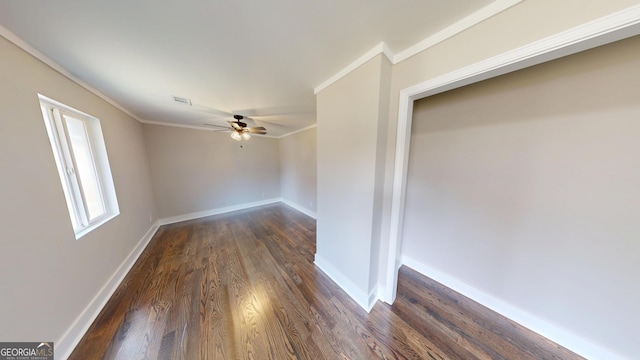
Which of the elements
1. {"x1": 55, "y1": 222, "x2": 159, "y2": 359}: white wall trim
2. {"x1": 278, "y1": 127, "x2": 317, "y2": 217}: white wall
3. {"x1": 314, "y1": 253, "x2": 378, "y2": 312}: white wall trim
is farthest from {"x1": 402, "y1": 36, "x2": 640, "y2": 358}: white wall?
{"x1": 55, "y1": 222, "x2": 159, "y2": 359}: white wall trim

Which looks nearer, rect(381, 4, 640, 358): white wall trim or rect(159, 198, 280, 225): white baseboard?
rect(381, 4, 640, 358): white wall trim

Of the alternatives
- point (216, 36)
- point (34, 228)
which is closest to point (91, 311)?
point (34, 228)

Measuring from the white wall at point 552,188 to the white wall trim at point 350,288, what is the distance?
1.02m

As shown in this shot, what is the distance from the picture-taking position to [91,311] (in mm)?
1512

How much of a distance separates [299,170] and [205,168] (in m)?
2.20

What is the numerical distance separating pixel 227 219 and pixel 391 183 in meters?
3.68

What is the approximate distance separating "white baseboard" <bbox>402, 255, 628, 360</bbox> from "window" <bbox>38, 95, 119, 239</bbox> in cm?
373

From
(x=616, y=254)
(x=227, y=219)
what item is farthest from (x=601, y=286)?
(x=227, y=219)

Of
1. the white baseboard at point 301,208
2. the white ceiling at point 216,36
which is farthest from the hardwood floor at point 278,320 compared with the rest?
the white ceiling at point 216,36

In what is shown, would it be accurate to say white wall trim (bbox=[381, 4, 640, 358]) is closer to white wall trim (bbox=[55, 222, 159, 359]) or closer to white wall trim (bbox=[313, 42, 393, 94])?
white wall trim (bbox=[313, 42, 393, 94])

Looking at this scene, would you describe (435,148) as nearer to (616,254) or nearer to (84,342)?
(616,254)

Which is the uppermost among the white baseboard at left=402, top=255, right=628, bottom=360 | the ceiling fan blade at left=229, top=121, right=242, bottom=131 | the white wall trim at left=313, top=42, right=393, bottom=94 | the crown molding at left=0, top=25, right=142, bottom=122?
the white wall trim at left=313, top=42, right=393, bottom=94

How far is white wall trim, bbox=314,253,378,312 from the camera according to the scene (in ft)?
5.36

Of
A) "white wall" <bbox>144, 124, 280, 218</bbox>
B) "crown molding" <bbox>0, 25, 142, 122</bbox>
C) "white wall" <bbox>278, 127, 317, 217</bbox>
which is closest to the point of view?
"crown molding" <bbox>0, 25, 142, 122</bbox>
